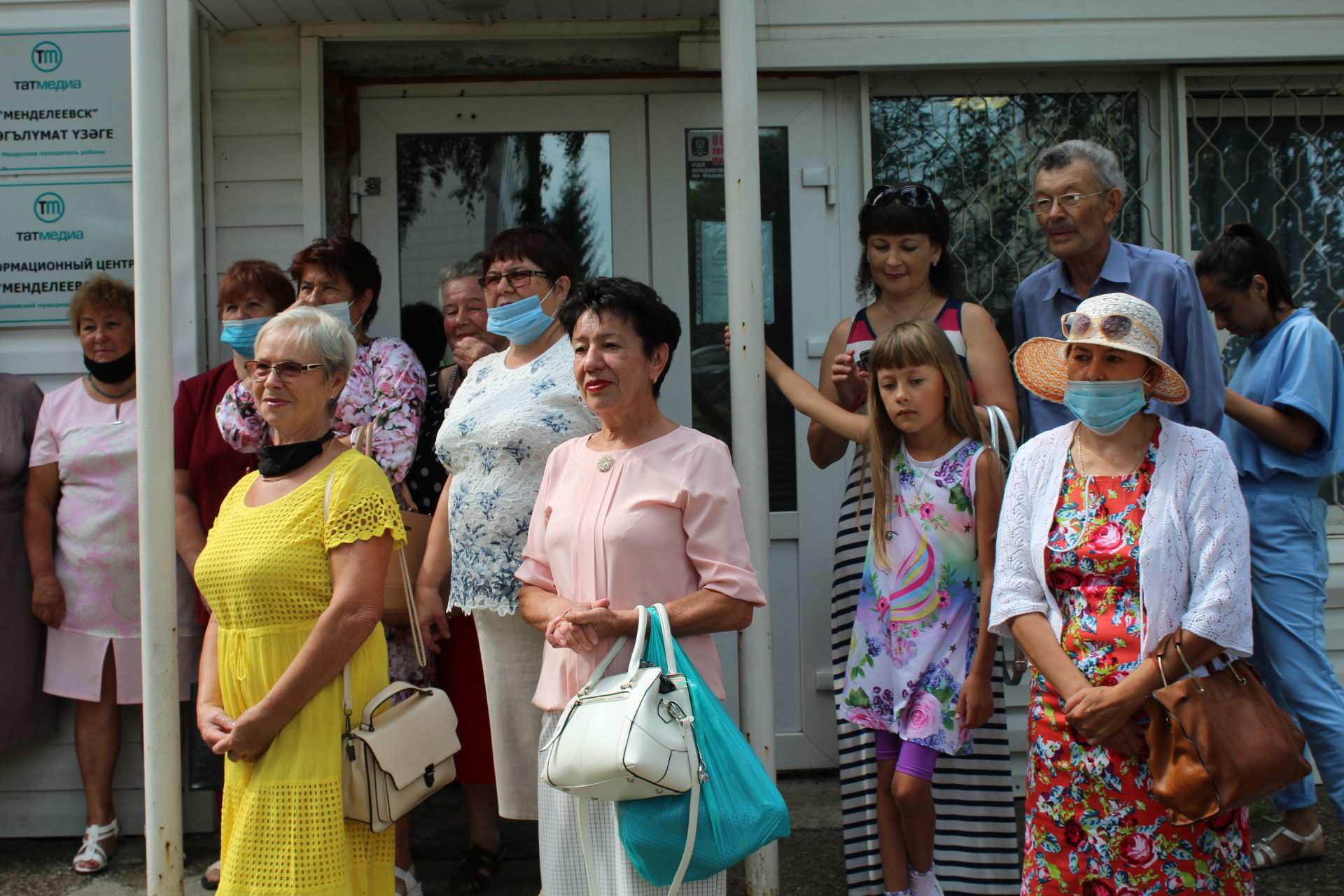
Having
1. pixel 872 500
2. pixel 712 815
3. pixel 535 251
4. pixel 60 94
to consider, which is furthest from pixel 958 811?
pixel 60 94

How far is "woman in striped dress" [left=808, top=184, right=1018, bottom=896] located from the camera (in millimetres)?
2982

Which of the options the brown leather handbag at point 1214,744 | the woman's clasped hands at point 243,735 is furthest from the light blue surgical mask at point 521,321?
the brown leather handbag at point 1214,744

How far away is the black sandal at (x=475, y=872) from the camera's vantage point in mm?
3406

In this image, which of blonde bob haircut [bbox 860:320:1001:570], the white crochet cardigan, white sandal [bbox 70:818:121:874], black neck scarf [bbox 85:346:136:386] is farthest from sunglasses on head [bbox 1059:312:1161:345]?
white sandal [bbox 70:818:121:874]

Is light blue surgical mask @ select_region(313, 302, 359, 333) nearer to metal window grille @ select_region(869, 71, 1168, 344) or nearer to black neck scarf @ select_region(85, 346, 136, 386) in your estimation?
black neck scarf @ select_region(85, 346, 136, 386)

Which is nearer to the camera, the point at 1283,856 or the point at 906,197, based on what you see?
the point at 906,197

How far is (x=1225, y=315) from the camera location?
12.1 ft

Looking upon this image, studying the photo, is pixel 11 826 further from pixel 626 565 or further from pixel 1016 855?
pixel 1016 855

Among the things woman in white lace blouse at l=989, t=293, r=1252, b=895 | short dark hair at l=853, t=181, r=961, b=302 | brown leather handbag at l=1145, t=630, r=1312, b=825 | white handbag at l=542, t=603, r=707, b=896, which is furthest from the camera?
short dark hair at l=853, t=181, r=961, b=302

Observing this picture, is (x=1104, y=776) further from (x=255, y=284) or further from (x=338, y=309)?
(x=255, y=284)

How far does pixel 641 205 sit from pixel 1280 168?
2576 mm

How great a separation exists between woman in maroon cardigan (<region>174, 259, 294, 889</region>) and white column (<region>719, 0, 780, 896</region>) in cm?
154

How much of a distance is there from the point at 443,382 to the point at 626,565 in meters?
1.48

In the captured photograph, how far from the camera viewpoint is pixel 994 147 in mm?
4332
